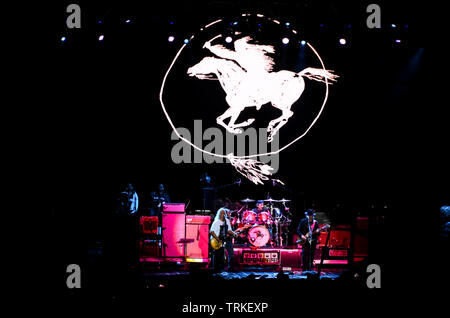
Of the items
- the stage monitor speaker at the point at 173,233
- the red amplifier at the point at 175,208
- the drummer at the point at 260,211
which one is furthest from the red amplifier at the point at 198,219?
the drummer at the point at 260,211

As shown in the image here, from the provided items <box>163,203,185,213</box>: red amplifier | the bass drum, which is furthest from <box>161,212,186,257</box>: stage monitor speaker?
the bass drum

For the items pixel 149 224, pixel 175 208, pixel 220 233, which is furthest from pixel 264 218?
pixel 149 224

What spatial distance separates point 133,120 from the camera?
1062cm

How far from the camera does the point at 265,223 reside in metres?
10.6

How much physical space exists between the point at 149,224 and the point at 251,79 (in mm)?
4506

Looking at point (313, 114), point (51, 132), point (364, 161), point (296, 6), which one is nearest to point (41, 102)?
point (51, 132)

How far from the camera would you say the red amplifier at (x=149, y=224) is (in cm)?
944
